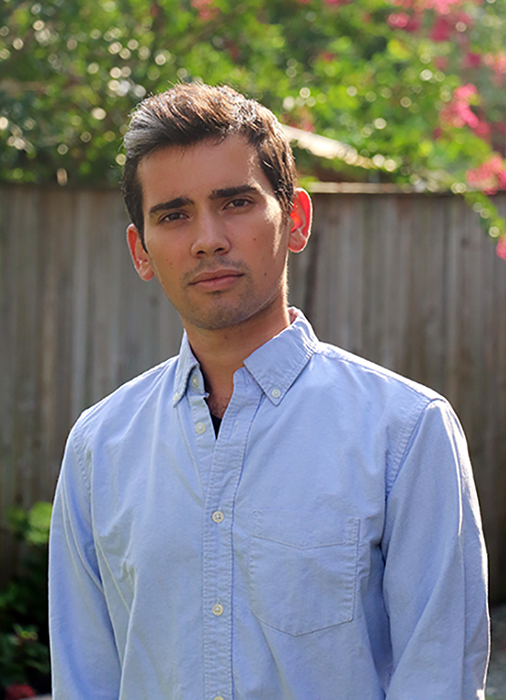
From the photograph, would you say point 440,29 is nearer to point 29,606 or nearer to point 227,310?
point 29,606

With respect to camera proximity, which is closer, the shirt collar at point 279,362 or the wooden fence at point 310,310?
the shirt collar at point 279,362

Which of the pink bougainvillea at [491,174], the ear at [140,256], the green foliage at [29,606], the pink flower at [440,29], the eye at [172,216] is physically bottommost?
the green foliage at [29,606]

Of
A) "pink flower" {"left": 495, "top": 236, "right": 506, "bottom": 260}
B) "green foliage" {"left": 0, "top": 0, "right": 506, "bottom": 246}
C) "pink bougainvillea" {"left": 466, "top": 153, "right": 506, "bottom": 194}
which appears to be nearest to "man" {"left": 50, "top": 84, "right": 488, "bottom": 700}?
"green foliage" {"left": 0, "top": 0, "right": 506, "bottom": 246}

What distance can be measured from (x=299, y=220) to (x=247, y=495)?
2.17 ft

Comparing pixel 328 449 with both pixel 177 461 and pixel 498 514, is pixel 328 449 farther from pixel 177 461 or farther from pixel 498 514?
pixel 498 514

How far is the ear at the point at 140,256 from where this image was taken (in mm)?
1918

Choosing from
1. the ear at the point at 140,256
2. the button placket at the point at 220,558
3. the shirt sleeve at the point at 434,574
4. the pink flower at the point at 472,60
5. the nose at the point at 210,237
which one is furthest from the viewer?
the pink flower at the point at 472,60

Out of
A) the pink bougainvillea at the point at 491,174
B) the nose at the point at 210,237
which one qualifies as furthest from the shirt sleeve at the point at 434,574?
the pink bougainvillea at the point at 491,174

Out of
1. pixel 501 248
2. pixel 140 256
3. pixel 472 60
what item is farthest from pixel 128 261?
pixel 472 60

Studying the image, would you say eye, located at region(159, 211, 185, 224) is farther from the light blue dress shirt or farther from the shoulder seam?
the shoulder seam

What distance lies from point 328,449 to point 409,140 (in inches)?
154

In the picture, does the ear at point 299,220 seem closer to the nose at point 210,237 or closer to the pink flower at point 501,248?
the nose at point 210,237

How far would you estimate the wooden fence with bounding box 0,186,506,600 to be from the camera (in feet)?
14.6

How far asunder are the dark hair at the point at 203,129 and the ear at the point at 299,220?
32 millimetres
